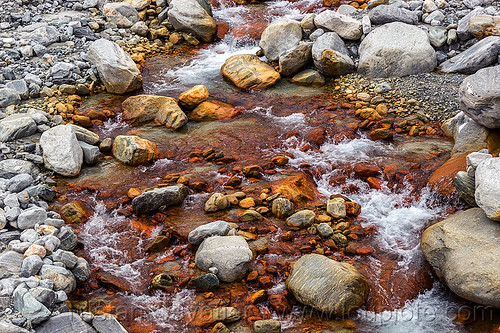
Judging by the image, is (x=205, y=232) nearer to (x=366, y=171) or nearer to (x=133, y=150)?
(x=133, y=150)

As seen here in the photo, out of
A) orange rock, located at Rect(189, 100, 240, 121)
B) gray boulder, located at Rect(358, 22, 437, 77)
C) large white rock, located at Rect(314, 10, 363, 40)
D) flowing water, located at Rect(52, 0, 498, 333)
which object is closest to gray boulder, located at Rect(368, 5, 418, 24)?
large white rock, located at Rect(314, 10, 363, 40)

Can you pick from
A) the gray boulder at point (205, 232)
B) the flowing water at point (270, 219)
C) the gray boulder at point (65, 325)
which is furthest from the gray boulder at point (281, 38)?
the gray boulder at point (65, 325)

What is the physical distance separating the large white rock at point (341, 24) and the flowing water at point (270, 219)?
6.35 ft

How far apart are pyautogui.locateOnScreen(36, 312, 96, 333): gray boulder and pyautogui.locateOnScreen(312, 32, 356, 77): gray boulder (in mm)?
8569

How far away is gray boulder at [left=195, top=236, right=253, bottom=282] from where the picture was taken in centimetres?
658

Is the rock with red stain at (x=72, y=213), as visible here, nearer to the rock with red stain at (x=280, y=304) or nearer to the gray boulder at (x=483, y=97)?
the rock with red stain at (x=280, y=304)

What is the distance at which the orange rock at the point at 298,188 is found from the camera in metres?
8.26

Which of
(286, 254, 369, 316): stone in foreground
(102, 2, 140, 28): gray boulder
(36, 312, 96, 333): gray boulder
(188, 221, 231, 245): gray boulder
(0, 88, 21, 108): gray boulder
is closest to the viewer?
(36, 312, 96, 333): gray boulder

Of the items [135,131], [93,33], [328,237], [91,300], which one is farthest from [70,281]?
[93,33]

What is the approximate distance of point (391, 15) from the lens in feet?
41.2

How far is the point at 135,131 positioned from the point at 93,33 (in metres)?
5.09

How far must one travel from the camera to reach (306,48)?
12.4 metres

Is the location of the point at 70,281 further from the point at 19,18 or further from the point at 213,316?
the point at 19,18

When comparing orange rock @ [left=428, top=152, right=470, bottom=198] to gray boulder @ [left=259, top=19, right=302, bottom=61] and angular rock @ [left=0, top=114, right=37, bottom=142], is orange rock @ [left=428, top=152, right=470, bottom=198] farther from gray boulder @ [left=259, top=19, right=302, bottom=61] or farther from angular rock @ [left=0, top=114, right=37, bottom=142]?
angular rock @ [left=0, top=114, right=37, bottom=142]
